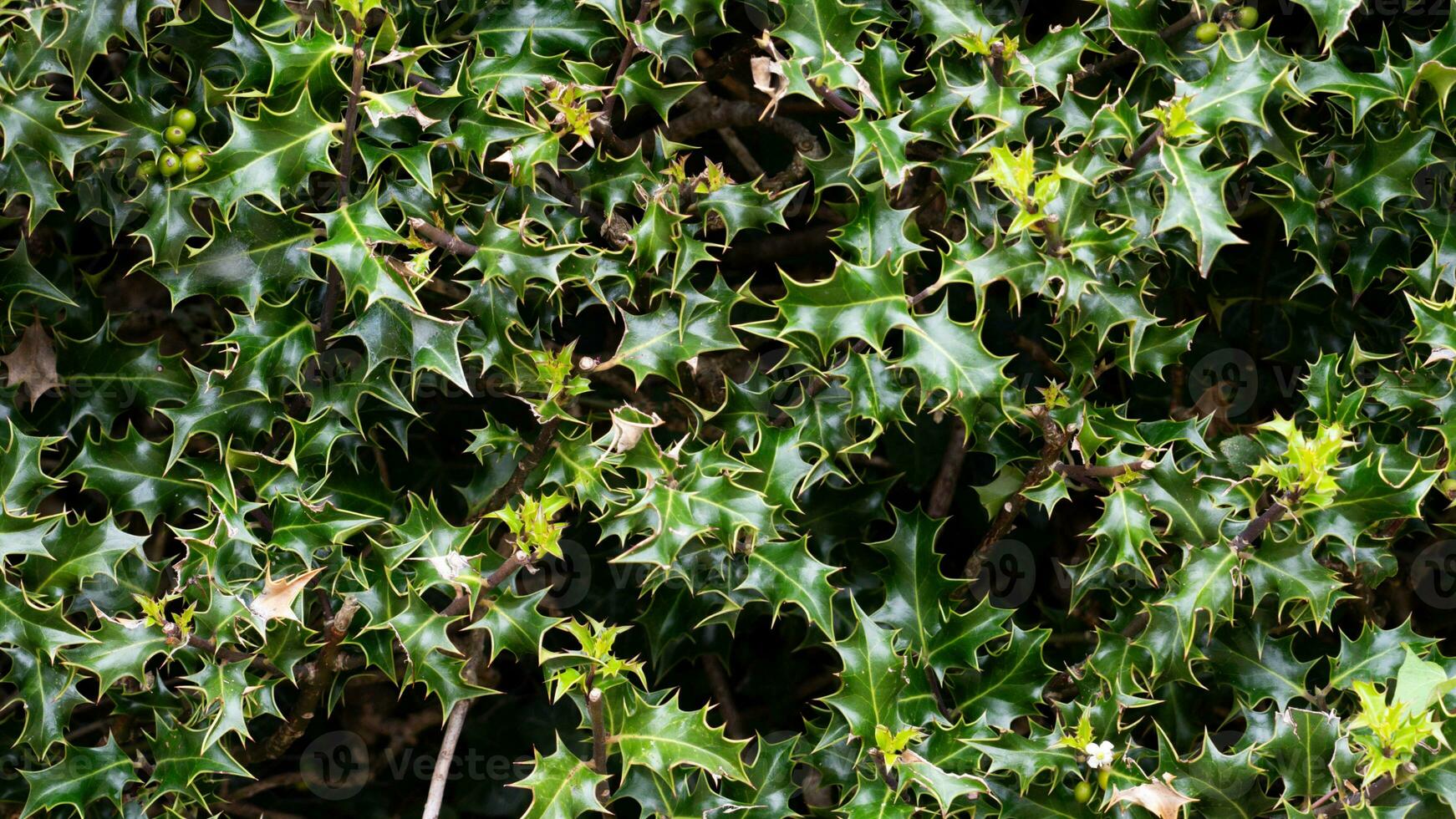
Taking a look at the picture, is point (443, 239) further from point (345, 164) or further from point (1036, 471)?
point (1036, 471)

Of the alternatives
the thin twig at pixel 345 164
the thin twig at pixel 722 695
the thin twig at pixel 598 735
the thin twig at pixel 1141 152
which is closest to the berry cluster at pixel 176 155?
the thin twig at pixel 345 164

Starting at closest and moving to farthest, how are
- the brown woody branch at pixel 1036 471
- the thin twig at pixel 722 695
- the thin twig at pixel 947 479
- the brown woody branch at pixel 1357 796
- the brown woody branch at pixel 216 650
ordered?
the brown woody branch at pixel 1357 796, the brown woody branch at pixel 216 650, the brown woody branch at pixel 1036 471, the thin twig at pixel 947 479, the thin twig at pixel 722 695

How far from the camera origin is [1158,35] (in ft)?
7.18

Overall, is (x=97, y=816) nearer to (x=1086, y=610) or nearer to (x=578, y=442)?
(x=578, y=442)

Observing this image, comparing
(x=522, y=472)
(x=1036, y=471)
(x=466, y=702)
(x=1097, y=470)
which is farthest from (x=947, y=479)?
(x=466, y=702)

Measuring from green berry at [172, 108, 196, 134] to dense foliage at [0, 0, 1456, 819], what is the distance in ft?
0.12

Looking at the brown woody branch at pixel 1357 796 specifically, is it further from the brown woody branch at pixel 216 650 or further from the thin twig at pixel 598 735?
the brown woody branch at pixel 216 650

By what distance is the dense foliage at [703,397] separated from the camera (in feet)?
6.34

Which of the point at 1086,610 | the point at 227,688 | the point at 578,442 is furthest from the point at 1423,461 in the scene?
the point at 227,688

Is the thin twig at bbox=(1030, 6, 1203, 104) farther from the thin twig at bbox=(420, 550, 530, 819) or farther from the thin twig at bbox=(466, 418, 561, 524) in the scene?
the thin twig at bbox=(420, 550, 530, 819)

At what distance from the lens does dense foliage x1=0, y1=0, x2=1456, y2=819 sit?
6.34 ft

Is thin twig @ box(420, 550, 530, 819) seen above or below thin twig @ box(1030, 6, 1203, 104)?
below

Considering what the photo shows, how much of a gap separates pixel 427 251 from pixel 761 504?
689 millimetres

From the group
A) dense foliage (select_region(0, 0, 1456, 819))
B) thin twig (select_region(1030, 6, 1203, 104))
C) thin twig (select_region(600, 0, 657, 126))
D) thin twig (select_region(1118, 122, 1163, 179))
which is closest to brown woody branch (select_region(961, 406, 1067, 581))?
dense foliage (select_region(0, 0, 1456, 819))
